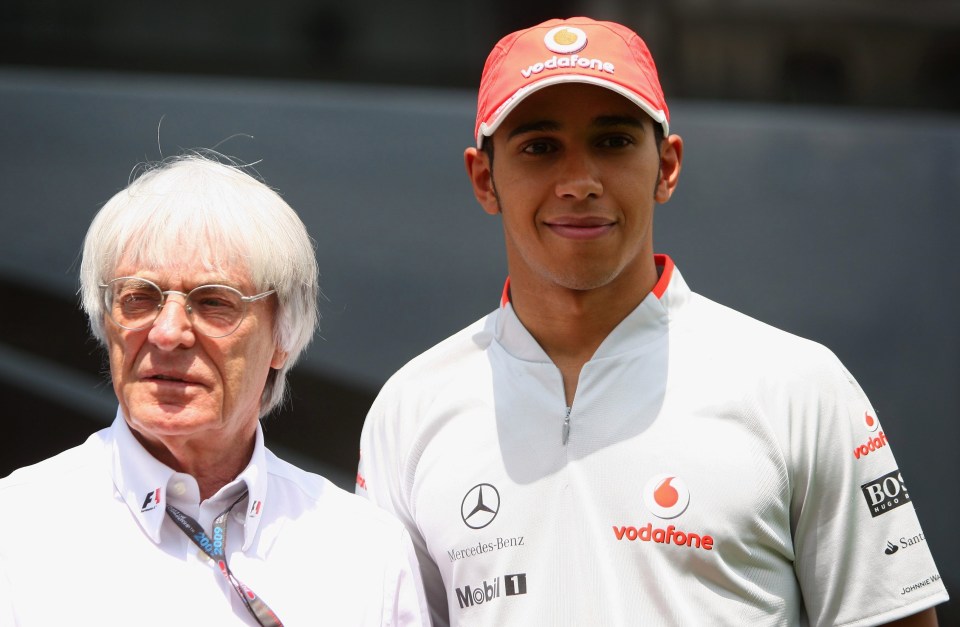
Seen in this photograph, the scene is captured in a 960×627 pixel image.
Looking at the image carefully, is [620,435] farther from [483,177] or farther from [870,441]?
[483,177]

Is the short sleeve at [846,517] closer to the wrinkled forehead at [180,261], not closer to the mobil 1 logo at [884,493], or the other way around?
the mobil 1 logo at [884,493]

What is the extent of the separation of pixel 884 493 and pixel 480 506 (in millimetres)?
507

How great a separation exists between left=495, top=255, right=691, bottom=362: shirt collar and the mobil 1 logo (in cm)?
33

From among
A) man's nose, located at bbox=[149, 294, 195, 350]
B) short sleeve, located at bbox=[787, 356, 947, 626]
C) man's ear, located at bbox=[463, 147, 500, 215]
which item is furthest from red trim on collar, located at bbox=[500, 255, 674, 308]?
man's nose, located at bbox=[149, 294, 195, 350]

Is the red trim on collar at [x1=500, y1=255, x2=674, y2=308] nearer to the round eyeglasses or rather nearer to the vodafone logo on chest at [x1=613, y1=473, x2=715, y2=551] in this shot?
the vodafone logo on chest at [x1=613, y1=473, x2=715, y2=551]

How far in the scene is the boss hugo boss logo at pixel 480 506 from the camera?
5.22 ft

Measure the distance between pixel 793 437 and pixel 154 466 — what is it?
77 centimetres

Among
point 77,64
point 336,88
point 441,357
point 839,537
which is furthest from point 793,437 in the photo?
point 77,64

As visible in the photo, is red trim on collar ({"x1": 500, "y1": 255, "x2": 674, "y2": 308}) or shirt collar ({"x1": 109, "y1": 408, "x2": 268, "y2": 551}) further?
red trim on collar ({"x1": 500, "y1": 255, "x2": 674, "y2": 308})

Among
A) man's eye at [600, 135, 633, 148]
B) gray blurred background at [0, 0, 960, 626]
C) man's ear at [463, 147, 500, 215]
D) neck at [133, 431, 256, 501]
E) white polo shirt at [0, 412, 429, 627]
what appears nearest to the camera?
white polo shirt at [0, 412, 429, 627]

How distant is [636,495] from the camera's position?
154 cm

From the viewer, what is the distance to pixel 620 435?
5.19ft

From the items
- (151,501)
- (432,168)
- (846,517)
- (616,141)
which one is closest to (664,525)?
(846,517)

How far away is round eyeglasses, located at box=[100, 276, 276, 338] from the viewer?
1461 mm
